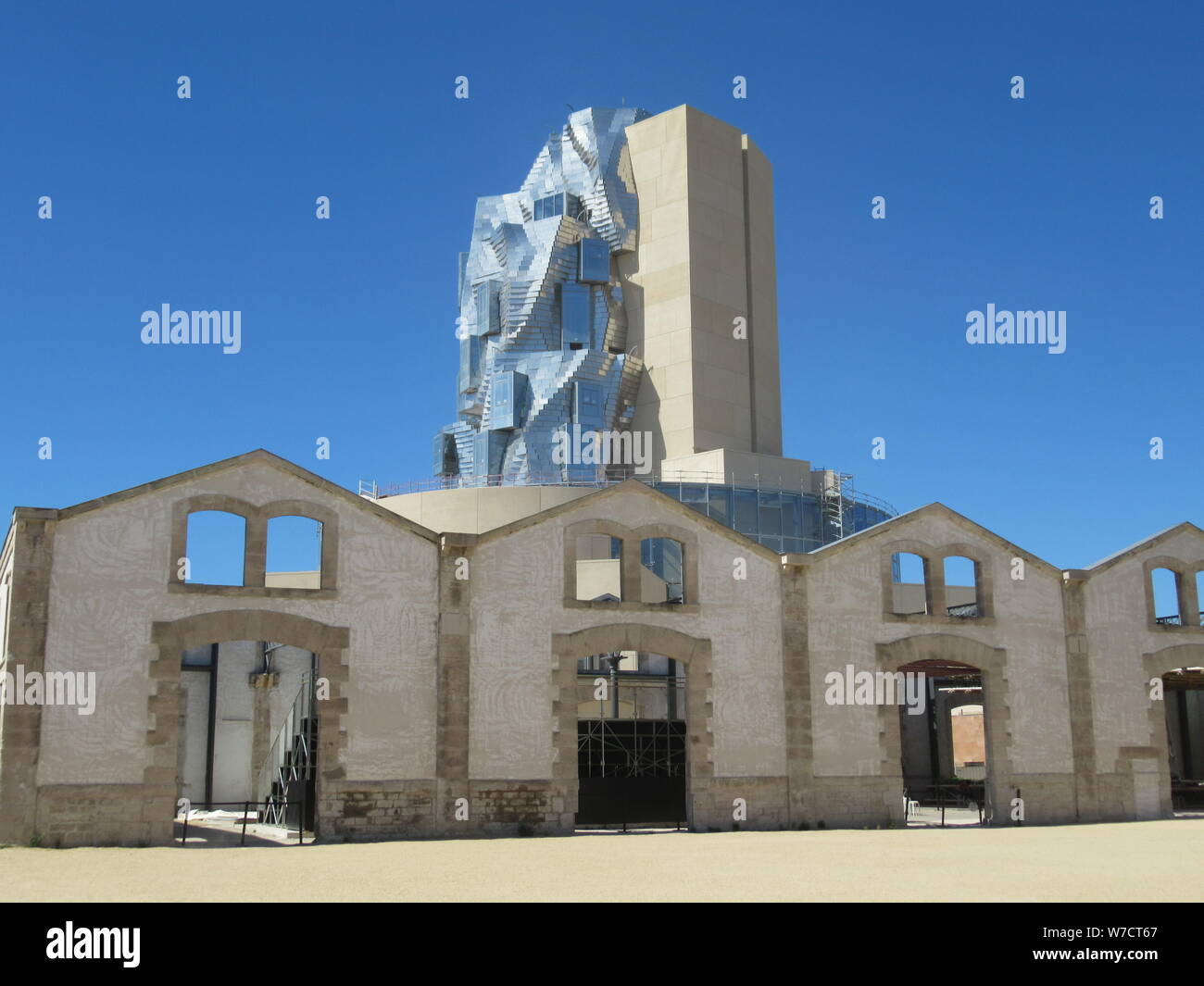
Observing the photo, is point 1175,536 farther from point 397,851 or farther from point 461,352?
point 461,352

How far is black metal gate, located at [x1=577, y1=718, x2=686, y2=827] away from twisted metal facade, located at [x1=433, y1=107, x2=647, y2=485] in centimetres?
2419

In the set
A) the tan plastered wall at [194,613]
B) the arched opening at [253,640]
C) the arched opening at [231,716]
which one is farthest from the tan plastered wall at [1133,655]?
the arched opening at [231,716]

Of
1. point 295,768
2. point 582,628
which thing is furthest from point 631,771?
point 295,768

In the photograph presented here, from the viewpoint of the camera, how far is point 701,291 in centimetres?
5219

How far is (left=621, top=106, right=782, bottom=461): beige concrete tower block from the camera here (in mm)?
51969

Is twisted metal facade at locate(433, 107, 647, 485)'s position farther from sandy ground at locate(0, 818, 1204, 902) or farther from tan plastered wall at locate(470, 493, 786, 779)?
sandy ground at locate(0, 818, 1204, 902)

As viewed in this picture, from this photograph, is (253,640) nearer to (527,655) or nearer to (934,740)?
(527,655)

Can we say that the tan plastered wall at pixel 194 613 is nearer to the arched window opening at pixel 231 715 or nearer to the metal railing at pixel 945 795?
the arched window opening at pixel 231 715

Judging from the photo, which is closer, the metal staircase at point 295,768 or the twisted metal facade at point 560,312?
the metal staircase at point 295,768

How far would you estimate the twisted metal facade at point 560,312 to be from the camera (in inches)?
2098

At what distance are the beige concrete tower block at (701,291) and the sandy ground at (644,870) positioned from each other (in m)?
30.0

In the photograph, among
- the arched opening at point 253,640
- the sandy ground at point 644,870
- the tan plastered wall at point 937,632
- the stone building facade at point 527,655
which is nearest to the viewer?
the sandy ground at point 644,870
